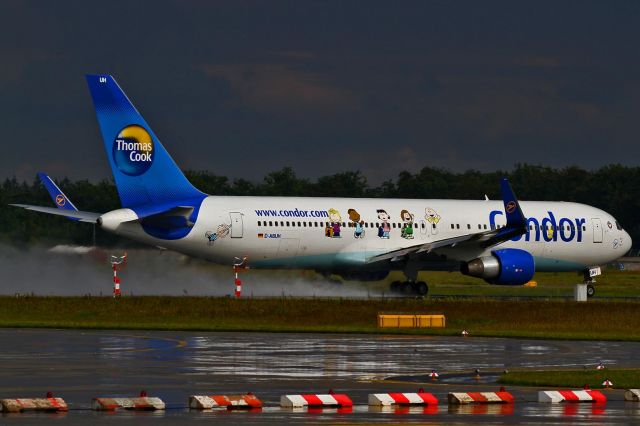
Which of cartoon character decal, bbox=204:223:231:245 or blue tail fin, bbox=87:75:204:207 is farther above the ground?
blue tail fin, bbox=87:75:204:207

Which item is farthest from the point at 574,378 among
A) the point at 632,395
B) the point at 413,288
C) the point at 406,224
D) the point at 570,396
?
the point at 406,224

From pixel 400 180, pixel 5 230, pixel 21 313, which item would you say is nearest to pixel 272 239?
pixel 21 313

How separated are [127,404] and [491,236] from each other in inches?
1487

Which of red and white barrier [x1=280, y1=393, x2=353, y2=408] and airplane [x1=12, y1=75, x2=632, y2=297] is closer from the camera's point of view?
red and white barrier [x1=280, y1=393, x2=353, y2=408]

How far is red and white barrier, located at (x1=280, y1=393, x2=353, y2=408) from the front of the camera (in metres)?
22.0

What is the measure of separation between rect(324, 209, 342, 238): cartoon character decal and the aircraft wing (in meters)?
2.07

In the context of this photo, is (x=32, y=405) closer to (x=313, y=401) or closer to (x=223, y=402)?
(x=223, y=402)

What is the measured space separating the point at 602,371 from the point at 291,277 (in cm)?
3259

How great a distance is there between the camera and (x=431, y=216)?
201 ft

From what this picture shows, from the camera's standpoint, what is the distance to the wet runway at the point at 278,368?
21.0 meters

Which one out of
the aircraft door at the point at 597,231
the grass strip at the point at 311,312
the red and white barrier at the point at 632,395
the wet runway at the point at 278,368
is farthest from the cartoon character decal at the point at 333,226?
the red and white barrier at the point at 632,395

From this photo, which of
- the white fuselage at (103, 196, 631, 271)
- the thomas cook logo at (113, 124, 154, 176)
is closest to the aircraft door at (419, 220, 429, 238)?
the white fuselage at (103, 196, 631, 271)

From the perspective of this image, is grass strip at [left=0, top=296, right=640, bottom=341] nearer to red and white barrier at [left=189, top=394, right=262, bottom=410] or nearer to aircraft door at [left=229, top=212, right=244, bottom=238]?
aircraft door at [left=229, top=212, right=244, bottom=238]

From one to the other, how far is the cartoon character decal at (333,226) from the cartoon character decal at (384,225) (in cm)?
218
